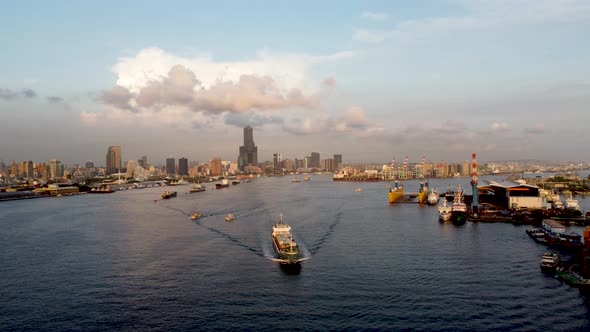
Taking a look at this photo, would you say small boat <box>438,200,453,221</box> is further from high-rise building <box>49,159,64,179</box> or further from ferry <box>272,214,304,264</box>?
high-rise building <box>49,159,64,179</box>

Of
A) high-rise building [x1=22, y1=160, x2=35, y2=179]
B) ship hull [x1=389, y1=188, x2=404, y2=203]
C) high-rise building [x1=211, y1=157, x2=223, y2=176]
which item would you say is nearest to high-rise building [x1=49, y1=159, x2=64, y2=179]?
high-rise building [x1=22, y1=160, x2=35, y2=179]

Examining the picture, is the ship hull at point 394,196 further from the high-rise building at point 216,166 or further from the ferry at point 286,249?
the high-rise building at point 216,166

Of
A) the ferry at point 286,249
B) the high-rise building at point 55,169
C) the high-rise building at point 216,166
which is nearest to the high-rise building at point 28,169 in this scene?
the high-rise building at point 55,169

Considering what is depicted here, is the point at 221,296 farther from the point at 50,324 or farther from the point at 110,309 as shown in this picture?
the point at 50,324

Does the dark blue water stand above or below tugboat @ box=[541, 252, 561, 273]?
below

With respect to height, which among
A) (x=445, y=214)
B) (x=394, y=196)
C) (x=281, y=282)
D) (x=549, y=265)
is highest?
(x=394, y=196)

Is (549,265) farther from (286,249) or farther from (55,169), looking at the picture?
(55,169)

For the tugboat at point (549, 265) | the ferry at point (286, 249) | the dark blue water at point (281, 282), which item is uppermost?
the ferry at point (286, 249)

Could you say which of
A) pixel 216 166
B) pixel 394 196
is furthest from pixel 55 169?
pixel 394 196

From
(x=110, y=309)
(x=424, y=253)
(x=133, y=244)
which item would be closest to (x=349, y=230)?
(x=424, y=253)
